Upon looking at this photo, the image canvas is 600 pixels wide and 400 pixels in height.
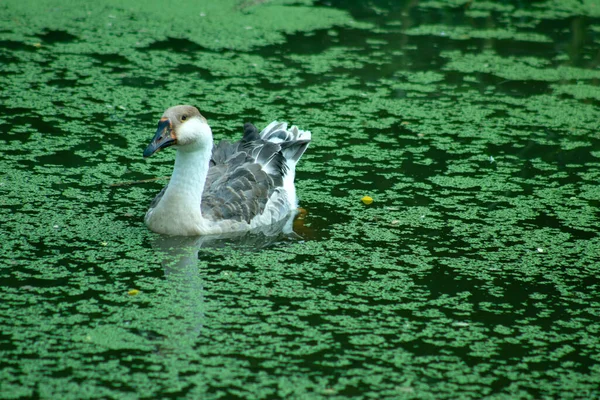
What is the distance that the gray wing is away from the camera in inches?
283

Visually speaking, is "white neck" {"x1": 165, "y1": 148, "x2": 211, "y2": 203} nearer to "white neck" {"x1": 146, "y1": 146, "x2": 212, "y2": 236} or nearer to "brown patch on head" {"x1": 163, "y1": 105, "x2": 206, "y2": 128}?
"white neck" {"x1": 146, "y1": 146, "x2": 212, "y2": 236}

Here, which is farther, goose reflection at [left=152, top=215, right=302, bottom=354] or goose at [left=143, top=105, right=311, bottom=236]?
goose at [left=143, top=105, right=311, bottom=236]

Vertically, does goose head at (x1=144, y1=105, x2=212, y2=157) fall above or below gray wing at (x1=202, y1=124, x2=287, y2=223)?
above

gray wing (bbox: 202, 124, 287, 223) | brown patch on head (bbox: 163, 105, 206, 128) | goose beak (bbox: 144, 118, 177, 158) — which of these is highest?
brown patch on head (bbox: 163, 105, 206, 128)

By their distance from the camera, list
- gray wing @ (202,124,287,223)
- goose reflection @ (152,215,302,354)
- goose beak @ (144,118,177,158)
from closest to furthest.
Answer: goose reflection @ (152,215,302,354)
goose beak @ (144,118,177,158)
gray wing @ (202,124,287,223)

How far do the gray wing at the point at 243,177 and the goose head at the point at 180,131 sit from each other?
576mm

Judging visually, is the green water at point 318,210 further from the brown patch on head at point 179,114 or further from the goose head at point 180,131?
the brown patch on head at point 179,114

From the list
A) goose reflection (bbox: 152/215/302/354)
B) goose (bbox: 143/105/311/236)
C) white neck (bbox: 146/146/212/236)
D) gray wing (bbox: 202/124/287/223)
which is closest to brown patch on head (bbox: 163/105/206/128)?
goose (bbox: 143/105/311/236)

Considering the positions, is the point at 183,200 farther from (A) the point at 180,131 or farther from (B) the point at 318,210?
(B) the point at 318,210

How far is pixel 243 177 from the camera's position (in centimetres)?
754

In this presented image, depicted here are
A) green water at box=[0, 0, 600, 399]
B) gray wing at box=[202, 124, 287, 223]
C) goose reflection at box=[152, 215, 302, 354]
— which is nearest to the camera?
green water at box=[0, 0, 600, 399]

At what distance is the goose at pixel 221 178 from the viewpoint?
674cm

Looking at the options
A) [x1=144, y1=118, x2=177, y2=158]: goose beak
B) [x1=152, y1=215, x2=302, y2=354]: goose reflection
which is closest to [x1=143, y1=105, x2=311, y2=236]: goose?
[x1=144, y1=118, x2=177, y2=158]: goose beak

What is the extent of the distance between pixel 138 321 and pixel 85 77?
520 centimetres
